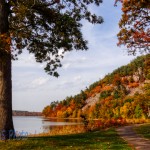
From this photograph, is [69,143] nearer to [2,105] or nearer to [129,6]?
[2,105]

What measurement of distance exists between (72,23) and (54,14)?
1.22m

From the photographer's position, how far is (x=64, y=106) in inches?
7456

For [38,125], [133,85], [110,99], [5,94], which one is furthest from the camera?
[133,85]

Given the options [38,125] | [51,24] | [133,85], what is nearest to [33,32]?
[51,24]

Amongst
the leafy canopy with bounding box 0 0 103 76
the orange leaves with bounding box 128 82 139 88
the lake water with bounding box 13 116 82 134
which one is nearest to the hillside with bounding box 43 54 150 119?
the orange leaves with bounding box 128 82 139 88

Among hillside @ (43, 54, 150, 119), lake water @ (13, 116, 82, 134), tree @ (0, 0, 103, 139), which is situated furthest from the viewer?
hillside @ (43, 54, 150, 119)

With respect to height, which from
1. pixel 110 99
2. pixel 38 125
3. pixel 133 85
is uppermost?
pixel 133 85

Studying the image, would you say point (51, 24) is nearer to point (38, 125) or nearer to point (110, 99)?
point (38, 125)

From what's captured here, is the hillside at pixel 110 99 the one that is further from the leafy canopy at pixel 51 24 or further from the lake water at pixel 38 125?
the leafy canopy at pixel 51 24

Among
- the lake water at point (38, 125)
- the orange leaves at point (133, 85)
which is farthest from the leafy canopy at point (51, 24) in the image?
the orange leaves at point (133, 85)

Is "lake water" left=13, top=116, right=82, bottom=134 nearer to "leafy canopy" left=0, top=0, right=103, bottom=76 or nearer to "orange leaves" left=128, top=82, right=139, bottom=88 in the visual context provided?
"leafy canopy" left=0, top=0, right=103, bottom=76

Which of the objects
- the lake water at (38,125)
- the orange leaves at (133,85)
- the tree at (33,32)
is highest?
the orange leaves at (133,85)

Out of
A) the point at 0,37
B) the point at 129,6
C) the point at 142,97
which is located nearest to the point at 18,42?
the point at 0,37

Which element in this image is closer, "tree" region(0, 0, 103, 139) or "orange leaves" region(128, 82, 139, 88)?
"tree" region(0, 0, 103, 139)
